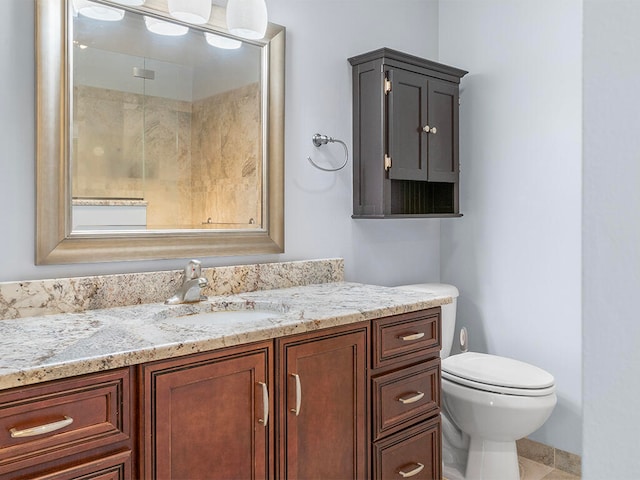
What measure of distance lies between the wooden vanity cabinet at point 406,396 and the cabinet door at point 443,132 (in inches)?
35.9

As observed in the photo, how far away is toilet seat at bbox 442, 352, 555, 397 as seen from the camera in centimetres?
201

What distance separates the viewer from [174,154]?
181 cm

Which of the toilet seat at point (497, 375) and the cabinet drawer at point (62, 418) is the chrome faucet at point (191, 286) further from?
the toilet seat at point (497, 375)

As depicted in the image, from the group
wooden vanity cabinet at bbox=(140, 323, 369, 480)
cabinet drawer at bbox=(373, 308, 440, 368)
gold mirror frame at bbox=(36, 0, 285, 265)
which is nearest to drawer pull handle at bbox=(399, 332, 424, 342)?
cabinet drawer at bbox=(373, 308, 440, 368)

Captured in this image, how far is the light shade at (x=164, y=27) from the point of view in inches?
68.6

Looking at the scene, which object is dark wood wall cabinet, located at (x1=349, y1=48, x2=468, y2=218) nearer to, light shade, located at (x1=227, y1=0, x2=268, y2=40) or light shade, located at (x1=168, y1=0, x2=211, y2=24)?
light shade, located at (x1=227, y1=0, x2=268, y2=40)

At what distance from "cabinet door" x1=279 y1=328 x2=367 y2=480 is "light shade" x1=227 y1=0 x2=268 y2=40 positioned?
113 centimetres

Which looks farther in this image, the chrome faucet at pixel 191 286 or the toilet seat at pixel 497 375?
the toilet seat at pixel 497 375

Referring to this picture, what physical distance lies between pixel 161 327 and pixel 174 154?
724 millimetres

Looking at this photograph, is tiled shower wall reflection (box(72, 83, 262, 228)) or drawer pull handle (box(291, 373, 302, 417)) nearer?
drawer pull handle (box(291, 373, 302, 417))

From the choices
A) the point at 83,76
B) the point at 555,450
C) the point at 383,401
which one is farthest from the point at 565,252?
the point at 83,76

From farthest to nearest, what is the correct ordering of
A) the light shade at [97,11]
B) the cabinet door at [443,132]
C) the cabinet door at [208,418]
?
the cabinet door at [443,132]
the light shade at [97,11]
the cabinet door at [208,418]

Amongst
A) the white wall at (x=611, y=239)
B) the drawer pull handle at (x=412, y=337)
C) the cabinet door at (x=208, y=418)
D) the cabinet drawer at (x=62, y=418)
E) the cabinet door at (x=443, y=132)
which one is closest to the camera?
the white wall at (x=611, y=239)

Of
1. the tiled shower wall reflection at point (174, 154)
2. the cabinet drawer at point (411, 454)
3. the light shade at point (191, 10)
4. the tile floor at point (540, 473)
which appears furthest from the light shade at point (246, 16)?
the tile floor at point (540, 473)
